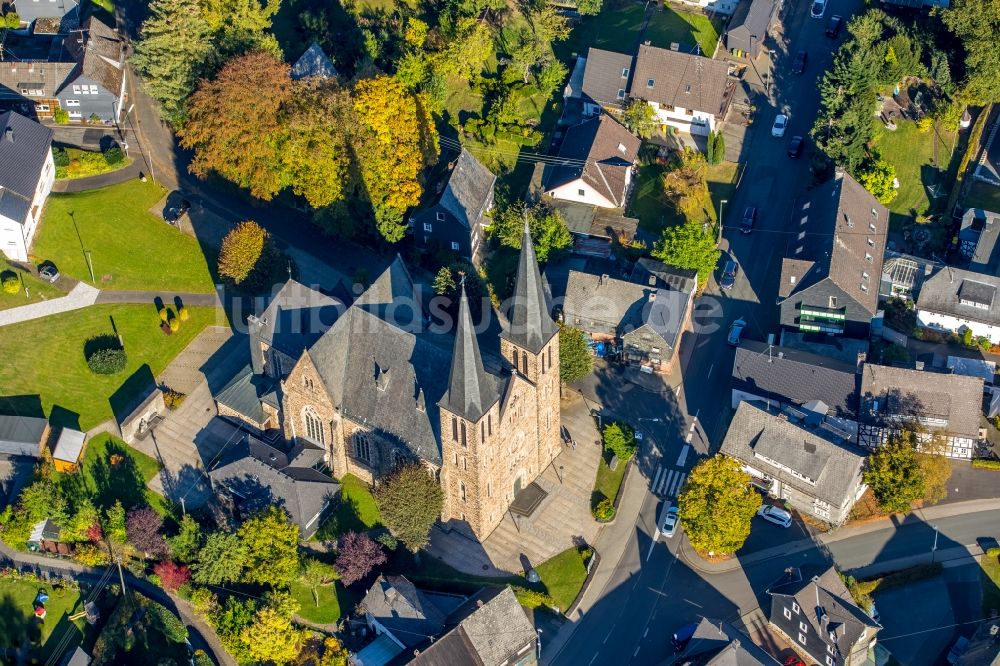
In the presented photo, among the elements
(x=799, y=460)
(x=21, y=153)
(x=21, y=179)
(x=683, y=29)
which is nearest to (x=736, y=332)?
(x=799, y=460)

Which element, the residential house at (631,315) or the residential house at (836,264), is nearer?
the residential house at (631,315)

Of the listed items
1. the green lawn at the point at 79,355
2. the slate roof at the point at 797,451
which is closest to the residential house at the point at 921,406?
the slate roof at the point at 797,451

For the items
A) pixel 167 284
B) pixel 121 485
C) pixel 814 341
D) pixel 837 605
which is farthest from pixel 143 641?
pixel 814 341

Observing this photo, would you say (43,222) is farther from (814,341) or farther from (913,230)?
(913,230)

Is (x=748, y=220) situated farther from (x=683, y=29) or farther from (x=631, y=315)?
(x=683, y=29)

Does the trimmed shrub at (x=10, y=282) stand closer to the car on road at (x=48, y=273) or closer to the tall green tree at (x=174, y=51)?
the car on road at (x=48, y=273)
